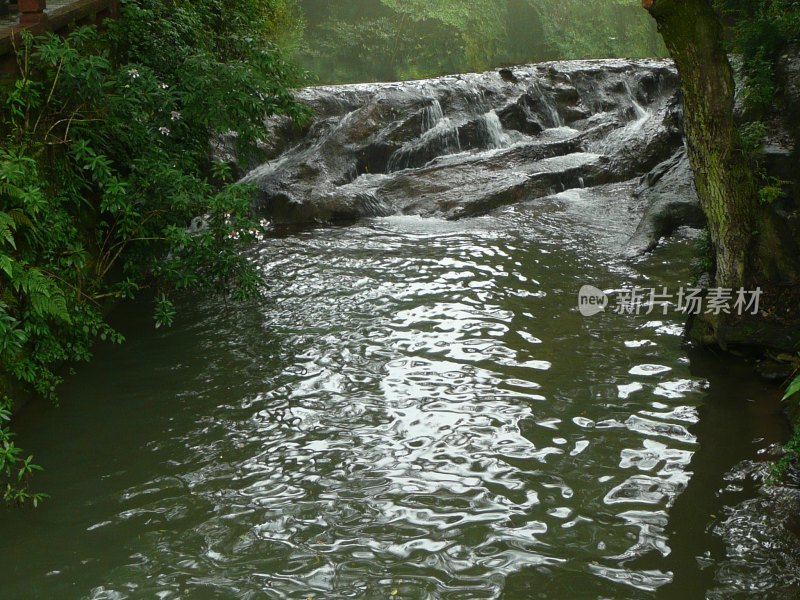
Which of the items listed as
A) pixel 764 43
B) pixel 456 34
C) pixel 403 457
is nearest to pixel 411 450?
pixel 403 457

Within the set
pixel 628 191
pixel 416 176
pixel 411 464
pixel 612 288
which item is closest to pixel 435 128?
pixel 416 176

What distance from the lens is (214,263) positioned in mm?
7535

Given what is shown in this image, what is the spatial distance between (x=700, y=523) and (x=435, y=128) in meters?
10.9

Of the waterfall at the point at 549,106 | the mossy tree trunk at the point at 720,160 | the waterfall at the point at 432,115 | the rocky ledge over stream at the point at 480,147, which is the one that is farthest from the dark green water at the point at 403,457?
the waterfall at the point at 549,106

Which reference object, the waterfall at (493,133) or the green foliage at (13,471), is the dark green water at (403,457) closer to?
the green foliage at (13,471)

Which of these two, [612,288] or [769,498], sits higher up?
A: [612,288]

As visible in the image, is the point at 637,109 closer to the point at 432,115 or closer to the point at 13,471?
the point at 432,115

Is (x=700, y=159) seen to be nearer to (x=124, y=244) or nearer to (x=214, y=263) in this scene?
(x=214, y=263)

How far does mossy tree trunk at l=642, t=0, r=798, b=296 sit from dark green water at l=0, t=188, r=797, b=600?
97 centimetres

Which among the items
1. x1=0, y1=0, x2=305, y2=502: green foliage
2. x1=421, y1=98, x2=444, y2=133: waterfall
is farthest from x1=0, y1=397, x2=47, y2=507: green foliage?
x1=421, y1=98, x2=444, y2=133: waterfall

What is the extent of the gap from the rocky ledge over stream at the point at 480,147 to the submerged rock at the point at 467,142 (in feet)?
0.08

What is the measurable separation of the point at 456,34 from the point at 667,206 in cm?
1995

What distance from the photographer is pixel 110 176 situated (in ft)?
22.1

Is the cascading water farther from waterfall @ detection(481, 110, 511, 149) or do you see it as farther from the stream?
the stream
